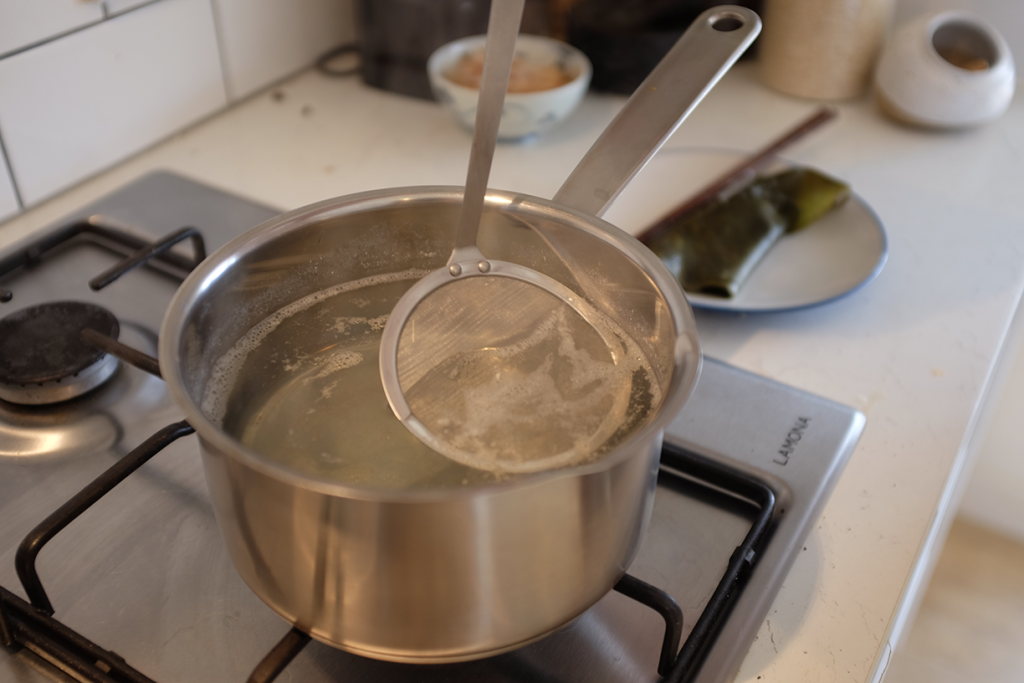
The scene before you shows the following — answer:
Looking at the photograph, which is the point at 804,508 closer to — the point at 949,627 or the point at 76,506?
the point at 76,506

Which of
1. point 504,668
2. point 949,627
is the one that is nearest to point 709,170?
point 504,668

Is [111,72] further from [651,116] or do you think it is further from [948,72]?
[948,72]

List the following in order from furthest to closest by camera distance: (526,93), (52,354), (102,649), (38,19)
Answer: (526,93)
(38,19)
(52,354)
(102,649)

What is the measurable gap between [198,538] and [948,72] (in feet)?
2.43

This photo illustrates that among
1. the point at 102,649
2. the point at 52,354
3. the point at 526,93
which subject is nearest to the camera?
the point at 102,649

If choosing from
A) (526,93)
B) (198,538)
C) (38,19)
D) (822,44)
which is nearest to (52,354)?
(198,538)

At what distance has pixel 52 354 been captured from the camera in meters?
0.48

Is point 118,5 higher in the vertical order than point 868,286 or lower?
higher

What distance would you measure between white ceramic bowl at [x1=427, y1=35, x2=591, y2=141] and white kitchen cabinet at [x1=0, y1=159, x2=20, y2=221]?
1.14 feet

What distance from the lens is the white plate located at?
23.2 inches

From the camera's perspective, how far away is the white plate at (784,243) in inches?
23.2

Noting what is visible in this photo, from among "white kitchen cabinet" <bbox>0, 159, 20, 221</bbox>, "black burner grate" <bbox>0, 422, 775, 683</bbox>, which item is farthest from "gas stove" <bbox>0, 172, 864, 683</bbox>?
"white kitchen cabinet" <bbox>0, 159, 20, 221</bbox>

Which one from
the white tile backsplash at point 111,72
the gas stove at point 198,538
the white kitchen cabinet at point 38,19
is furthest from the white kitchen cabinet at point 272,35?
the gas stove at point 198,538

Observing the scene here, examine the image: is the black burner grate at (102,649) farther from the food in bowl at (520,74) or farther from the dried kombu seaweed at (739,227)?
the food in bowl at (520,74)
